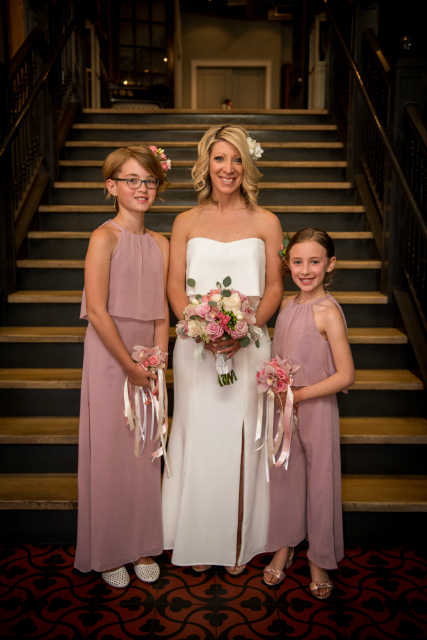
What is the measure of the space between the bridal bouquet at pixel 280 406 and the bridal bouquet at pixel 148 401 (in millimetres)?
414

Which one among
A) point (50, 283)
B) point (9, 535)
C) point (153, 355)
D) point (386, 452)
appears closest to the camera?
point (153, 355)

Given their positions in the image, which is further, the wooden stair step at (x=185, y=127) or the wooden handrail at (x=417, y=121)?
the wooden stair step at (x=185, y=127)

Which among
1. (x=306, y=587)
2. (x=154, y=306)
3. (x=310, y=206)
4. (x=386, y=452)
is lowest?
(x=306, y=587)

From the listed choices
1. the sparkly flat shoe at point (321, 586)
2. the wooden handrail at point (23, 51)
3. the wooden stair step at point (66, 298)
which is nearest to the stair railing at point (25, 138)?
the wooden handrail at point (23, 51)

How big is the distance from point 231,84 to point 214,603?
11069 mm

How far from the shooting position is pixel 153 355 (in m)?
2.26

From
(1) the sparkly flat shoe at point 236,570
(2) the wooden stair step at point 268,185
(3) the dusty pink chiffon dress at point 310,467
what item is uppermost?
(2) the wooden stair step at point 268,185

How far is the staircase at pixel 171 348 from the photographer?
→ 8.62ft

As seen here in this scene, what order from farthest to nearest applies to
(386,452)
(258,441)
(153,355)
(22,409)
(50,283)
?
(50,283) → (22,409) → (386,452) → (258,441) → (153,355)

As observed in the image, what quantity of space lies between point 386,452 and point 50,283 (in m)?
2.44

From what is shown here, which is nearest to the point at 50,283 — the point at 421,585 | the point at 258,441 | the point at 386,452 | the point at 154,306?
the point at 154,306

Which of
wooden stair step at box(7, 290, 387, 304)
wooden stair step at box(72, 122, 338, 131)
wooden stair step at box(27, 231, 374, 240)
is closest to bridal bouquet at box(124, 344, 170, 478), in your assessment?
wooden stair step at box(7, 290, 387, 304)

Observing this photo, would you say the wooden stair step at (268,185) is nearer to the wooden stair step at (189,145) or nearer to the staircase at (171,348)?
the staircase at (171,348)

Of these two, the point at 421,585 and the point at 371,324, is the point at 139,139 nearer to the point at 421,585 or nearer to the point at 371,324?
the point at 371,324
